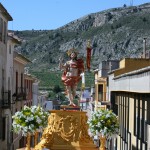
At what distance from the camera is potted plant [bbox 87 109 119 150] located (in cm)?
2325

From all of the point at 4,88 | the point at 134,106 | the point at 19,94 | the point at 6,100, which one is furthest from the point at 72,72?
the point at 19,94

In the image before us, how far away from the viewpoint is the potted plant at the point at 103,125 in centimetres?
2325

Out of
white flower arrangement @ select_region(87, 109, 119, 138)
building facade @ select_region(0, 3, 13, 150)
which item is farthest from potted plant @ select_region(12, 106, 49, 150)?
building facade @ select_region(0, 3, 13, 150)

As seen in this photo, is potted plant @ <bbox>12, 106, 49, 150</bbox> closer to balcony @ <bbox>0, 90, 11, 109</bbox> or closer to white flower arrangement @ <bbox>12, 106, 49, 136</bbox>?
white flower arrangement @ <bbox>12, 106, 49, 136</bbox>

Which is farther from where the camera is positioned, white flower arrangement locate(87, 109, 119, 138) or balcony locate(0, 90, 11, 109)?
balcony locate(0, 90, 11, 109)

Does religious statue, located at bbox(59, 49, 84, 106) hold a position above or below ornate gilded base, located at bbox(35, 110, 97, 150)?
above

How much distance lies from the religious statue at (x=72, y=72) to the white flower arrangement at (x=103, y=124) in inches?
56.9

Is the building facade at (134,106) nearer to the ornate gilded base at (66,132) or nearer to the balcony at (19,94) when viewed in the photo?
the ornate gilded base at (66,132)

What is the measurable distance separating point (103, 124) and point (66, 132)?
1.48 metres

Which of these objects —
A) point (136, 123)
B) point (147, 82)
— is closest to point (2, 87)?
point (136, 123)

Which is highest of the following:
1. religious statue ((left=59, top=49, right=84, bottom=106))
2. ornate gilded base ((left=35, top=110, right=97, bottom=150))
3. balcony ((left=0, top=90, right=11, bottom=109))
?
religious statue ((left=59, top=49, right=84, bottom=106))

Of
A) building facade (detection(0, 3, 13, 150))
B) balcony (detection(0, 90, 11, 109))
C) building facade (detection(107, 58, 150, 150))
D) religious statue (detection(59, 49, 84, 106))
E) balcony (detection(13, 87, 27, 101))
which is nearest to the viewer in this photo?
building facade (detection(107, 58, 150, 150))

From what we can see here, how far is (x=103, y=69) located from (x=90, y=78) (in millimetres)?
94143

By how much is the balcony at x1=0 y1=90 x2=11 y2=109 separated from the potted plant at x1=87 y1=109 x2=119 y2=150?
2139 cm
